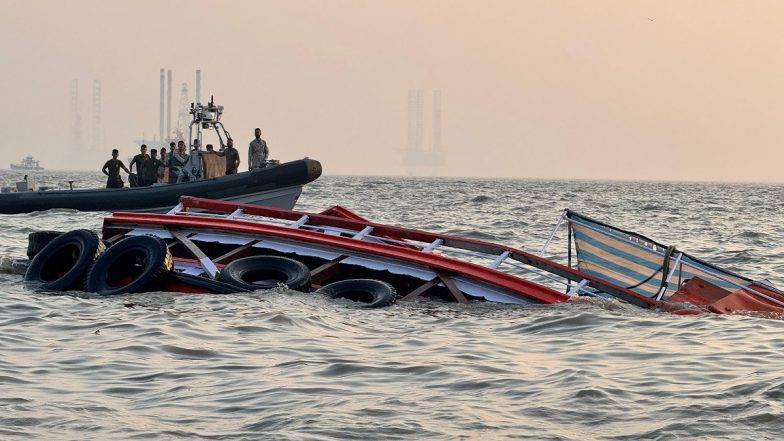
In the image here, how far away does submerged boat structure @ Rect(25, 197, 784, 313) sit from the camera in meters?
13.5

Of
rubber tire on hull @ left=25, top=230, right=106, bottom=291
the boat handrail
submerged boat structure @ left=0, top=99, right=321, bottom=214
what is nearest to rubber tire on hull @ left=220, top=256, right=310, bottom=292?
rubber tire on hull @ left=25, top=230, right=106, bottom=291

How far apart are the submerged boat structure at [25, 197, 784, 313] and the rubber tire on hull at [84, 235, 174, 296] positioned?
1 cm

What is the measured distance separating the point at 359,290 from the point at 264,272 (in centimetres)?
150

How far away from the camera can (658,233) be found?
3219 centimetres

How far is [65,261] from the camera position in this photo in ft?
49.3

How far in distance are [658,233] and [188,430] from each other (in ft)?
88.4

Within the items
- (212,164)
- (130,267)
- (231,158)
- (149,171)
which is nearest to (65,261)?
(130,267)

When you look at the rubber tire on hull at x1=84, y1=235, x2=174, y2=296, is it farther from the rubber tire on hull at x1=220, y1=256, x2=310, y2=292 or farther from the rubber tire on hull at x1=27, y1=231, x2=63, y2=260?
the rubber tire on hull at x1=27, y1=231, x2=63, y2=260

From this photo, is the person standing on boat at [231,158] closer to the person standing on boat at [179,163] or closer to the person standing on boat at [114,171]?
the person standing on boat at [179,163]

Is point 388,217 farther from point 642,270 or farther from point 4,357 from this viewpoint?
point 4,357

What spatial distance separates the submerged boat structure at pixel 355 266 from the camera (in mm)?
13453

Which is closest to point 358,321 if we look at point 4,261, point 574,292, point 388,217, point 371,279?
point 371,279

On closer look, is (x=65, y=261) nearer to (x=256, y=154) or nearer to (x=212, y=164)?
(x=212, y=164)

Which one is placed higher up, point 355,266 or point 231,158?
point 231,158
